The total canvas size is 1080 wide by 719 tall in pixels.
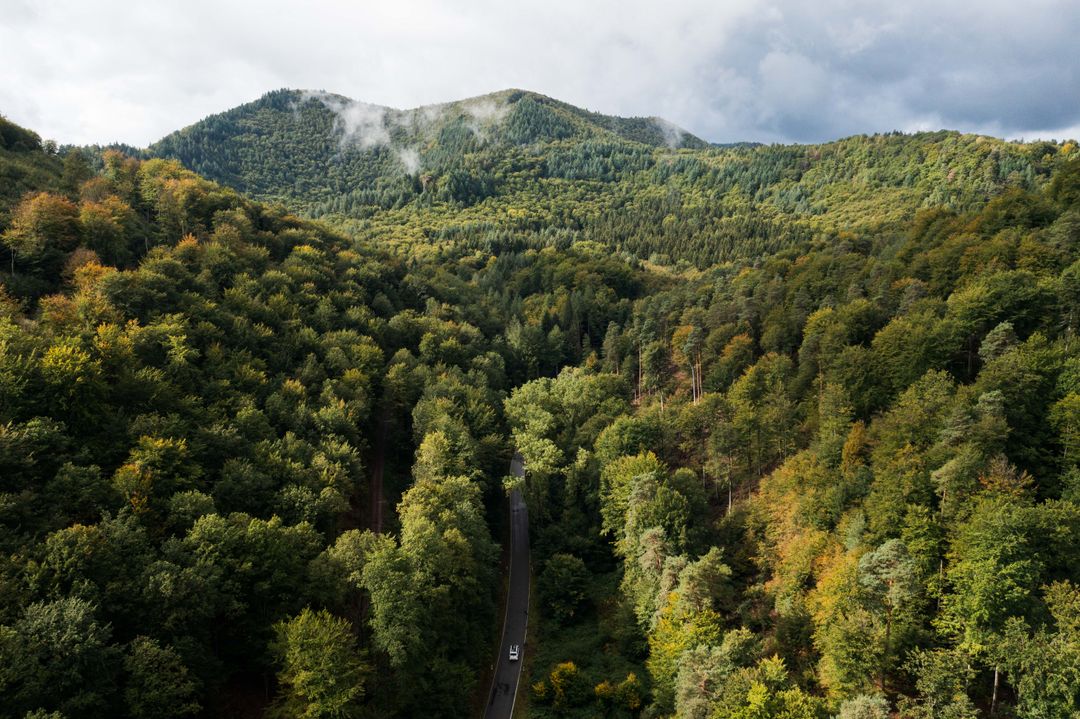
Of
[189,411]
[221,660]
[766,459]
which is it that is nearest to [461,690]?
[221,660]

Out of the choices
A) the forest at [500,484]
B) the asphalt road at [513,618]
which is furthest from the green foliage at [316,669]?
the asphalt road at [513,618]

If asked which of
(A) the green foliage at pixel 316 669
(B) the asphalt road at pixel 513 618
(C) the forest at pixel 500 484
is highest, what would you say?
(C) the forest at pixel 500 484

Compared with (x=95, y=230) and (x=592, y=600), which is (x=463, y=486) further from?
(x=95, y=230)

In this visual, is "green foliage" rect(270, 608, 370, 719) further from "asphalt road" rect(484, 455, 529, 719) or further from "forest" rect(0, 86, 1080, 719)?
"asphalt road" rect(484, 455, 529, 719)

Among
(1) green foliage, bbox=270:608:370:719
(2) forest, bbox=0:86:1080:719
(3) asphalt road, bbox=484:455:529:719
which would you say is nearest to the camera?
(2) forest, bbox=0:86:1080:719

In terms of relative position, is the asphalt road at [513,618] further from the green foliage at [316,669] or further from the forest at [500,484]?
the green foliage at [316,669]

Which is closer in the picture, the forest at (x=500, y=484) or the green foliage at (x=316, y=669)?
the forest at (x=500, y=484)

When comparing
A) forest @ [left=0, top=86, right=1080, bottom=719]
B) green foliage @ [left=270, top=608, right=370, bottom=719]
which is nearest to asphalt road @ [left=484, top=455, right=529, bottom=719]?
forest @ [left=0, top=86, right=1080, bottom=719]
